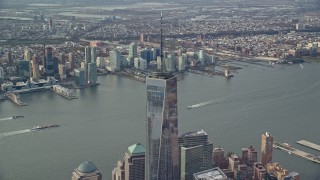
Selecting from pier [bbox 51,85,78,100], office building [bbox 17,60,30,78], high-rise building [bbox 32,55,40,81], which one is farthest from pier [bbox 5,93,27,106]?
office building [bbox 17,60,30,78]

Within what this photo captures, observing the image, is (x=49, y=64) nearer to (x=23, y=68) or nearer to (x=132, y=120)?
(x=23, y=68)

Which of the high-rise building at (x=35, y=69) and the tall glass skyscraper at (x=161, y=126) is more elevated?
the tall glass skyscraper at (x=161, y=126)

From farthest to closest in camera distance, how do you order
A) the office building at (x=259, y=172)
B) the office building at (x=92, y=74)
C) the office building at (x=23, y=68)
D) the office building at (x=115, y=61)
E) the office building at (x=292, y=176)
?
1. the office building at (x=115, y=61)
2. the office building at (x=23, y=68)
3. the office building at (x=92, y=74)
4. the office building at (x=259, y=172)
5. the office building at (x=292, y=176)

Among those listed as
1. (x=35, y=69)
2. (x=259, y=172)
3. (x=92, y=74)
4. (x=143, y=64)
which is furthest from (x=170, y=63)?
(x=259, y=172)

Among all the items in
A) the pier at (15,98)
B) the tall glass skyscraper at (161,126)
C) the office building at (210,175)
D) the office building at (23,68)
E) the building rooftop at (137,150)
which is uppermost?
the tall glass skyscraper at (161,126)

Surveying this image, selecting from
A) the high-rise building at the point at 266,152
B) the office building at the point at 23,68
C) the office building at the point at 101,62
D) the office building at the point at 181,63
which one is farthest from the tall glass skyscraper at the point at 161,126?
the office building at the point at 101,62

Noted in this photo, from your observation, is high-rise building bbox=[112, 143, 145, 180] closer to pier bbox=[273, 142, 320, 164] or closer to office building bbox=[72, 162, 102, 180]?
office building bbox=[72, 162, 102, 180]

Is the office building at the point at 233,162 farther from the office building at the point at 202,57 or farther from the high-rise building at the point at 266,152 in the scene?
the office building at the point at 202,57
